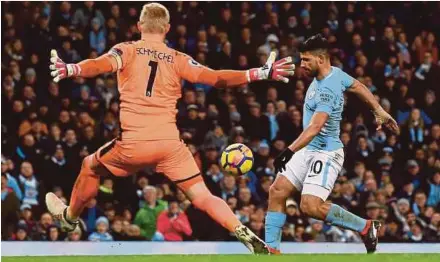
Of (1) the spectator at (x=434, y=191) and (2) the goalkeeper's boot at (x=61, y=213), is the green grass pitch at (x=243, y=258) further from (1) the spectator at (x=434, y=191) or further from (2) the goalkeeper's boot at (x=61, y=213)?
(1) the spectator at (x=434, y=191)

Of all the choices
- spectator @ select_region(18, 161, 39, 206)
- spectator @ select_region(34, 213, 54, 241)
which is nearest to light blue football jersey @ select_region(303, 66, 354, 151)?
spectator @ select_region(34, 213, 54, 241)

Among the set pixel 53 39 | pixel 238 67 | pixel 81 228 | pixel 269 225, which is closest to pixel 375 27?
pixel 238 67

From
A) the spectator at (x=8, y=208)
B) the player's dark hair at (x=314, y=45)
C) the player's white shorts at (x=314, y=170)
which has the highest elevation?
the player's dark hair at (x=314, y=45)

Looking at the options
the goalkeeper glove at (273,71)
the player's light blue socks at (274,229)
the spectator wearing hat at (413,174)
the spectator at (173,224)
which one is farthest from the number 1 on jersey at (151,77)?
the spectator wearing hat at (413,174)

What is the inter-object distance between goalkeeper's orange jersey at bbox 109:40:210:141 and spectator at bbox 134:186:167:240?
18.6 feet

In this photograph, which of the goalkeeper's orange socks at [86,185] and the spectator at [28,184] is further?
the spectator at [28,184]

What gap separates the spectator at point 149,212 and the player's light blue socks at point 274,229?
5004 millimetres

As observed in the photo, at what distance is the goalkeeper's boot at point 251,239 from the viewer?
31.2 ft

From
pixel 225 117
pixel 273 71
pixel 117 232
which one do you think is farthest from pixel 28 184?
pixel 273 71

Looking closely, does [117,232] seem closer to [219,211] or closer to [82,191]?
[82,191]

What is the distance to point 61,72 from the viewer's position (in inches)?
374

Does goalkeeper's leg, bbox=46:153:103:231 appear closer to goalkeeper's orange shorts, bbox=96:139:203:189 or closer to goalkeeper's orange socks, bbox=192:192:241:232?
goalkeeper's orange shorts, bbox=96:139:203:189

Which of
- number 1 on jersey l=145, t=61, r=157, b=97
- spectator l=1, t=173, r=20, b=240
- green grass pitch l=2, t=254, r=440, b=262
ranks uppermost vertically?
number 1 on jersey l=145, t=61, r=157, b=97

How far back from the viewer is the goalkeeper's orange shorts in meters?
9.78
